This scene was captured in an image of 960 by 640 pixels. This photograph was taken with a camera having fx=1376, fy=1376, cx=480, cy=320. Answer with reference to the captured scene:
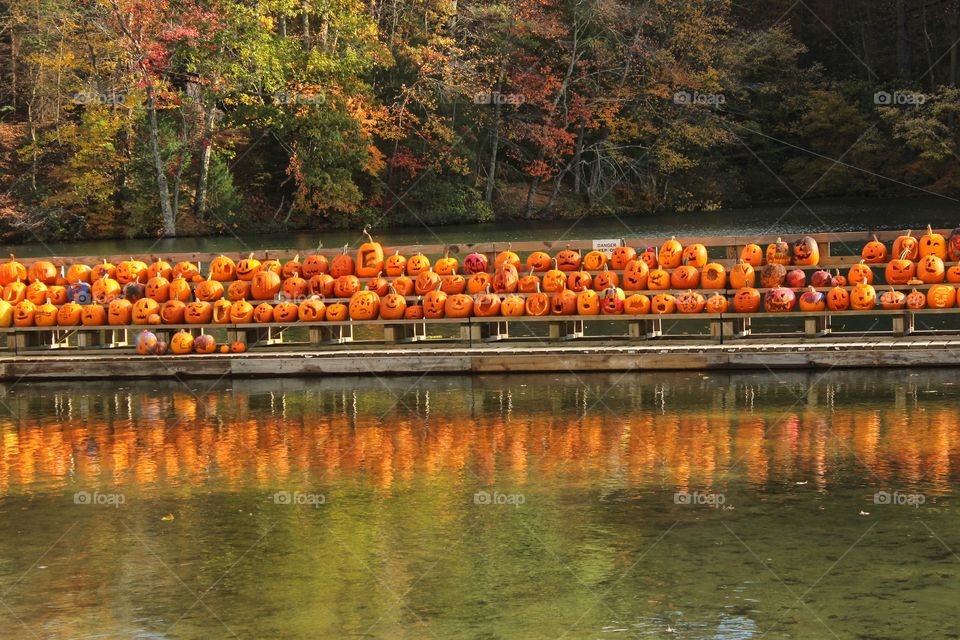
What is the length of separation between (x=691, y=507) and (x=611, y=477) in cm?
104

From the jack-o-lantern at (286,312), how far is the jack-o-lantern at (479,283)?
2.14m

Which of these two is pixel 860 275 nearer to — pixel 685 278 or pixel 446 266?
pixel 685 278

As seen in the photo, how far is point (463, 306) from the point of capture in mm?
16484

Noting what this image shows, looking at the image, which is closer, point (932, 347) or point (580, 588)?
point (580, 588)

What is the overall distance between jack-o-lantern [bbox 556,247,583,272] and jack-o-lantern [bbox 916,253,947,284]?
4.08 metres

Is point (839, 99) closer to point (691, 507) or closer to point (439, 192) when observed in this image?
point (439, 192)

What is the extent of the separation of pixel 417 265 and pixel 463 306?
117 centimetres

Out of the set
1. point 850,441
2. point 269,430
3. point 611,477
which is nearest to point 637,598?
point 611,477

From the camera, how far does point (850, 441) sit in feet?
37.7

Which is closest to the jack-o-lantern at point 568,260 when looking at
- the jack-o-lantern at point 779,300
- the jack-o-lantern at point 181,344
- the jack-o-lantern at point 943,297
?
the jack-o-lantern at point 779,300
